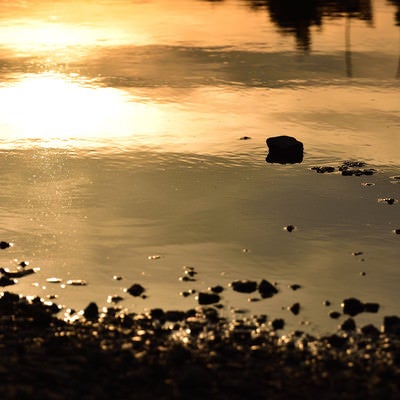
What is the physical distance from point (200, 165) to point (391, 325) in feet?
39.1

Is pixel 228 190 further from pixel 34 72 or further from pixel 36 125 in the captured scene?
pixel 34 72

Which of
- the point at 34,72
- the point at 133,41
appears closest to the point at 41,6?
the point at 133,41

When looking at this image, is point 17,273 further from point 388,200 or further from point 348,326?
point 388,200

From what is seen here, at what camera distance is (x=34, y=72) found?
140ft

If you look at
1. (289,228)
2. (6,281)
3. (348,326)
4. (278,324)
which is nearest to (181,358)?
(278,324)

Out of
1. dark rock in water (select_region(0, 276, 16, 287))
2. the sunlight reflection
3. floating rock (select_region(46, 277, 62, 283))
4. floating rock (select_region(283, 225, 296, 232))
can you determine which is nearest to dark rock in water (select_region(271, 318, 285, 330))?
floating rock (select_region(46, 277, 62, 283))

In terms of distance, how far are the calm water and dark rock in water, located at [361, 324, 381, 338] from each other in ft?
2.22

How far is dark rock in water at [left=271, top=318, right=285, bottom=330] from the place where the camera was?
59.4 ft

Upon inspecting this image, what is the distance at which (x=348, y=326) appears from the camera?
18094mm

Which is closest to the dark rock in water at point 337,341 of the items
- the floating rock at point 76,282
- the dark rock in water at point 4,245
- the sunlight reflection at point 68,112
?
the floating rock at point 76,282

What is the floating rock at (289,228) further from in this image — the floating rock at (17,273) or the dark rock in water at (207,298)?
the floating rock at (17,273)

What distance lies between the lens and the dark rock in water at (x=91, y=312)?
18.5 meters

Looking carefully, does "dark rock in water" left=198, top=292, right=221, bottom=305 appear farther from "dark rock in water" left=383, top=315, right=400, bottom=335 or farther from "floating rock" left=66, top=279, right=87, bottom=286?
"dark rock in water" left=383, top=315, right=400, bottom=335

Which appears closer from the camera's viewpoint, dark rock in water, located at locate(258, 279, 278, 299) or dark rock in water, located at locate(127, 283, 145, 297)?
dark rock in water, located at locate(258, 279, 278, 299)
